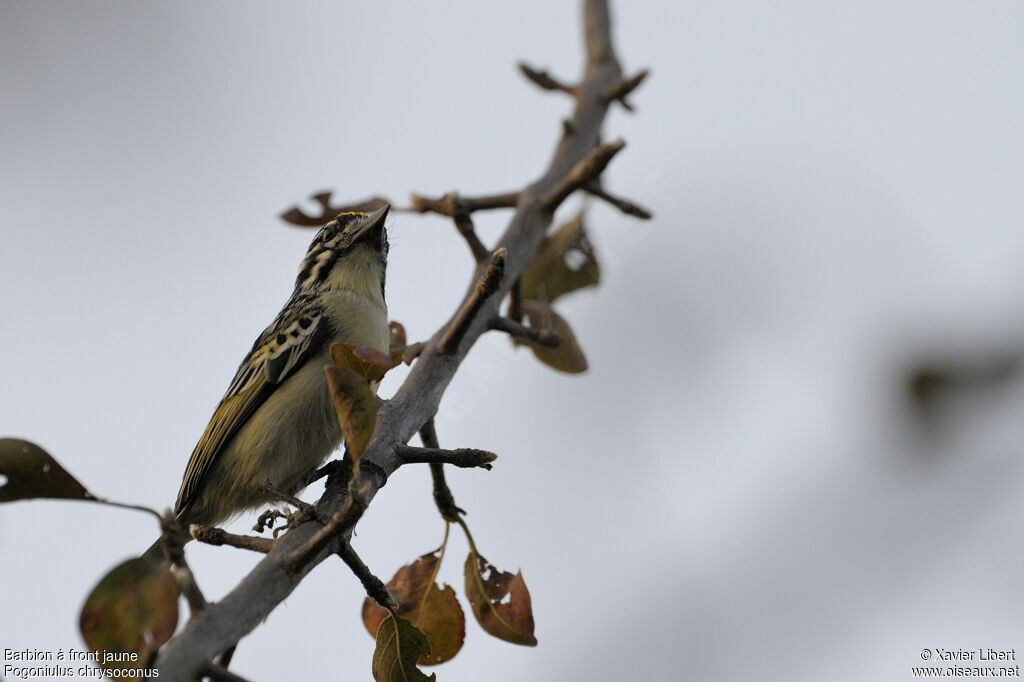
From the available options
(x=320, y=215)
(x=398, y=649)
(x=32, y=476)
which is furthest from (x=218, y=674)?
(x=320, y=215)

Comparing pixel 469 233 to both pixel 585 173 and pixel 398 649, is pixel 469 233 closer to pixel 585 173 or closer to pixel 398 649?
pixel 585 173

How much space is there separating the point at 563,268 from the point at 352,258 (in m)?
1.37

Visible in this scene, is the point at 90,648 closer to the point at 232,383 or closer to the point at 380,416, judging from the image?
the point at 380,416

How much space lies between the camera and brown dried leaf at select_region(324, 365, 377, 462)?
2721 millimetres

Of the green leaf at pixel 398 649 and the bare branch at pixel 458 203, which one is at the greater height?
the bare branch at pixel 458 203

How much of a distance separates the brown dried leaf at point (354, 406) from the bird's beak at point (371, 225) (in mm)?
2829

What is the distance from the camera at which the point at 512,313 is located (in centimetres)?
491

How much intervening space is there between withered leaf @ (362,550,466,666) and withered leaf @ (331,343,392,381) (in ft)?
3.74

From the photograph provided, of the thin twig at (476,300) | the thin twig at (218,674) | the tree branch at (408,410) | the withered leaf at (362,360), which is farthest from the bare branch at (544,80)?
the thin twig at (218,674)

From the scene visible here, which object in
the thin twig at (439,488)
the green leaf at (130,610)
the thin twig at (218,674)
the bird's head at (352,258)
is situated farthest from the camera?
the bird's head at (352,258)

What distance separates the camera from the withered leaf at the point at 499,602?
12.3 ft

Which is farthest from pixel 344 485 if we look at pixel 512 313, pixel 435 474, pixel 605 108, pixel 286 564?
pixel 605 108

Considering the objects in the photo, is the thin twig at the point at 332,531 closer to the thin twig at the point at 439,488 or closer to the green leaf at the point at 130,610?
the green leaf at the point at 130,610

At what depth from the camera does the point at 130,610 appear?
2.52 m
